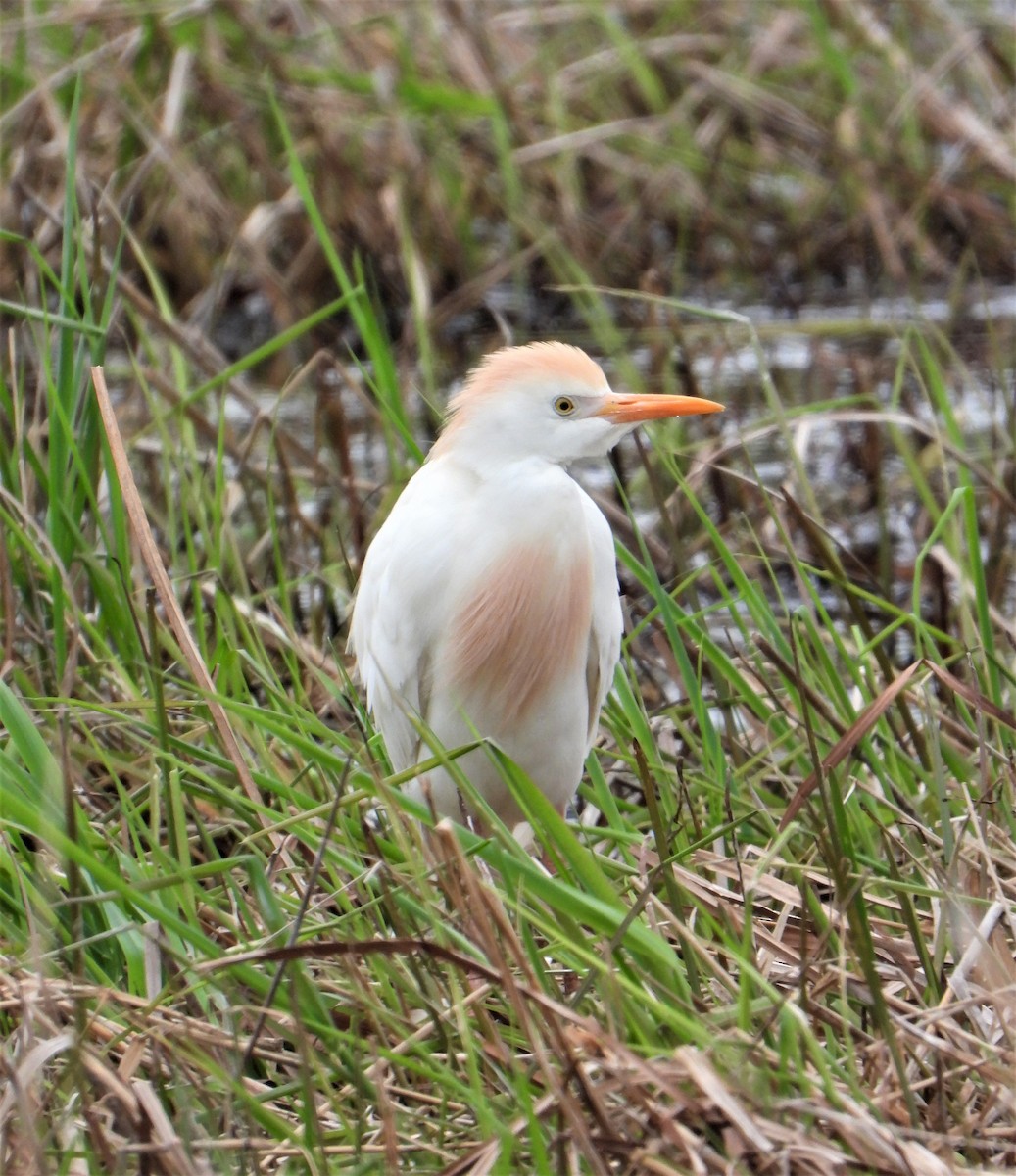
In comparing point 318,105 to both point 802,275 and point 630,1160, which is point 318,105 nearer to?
point 802,275

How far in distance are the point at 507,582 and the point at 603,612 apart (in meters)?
0.17

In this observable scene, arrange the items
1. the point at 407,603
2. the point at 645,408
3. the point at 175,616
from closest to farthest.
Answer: the point at 175,616 → the point at 645,408 → the point at 407,603

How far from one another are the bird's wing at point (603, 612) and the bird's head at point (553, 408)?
0.49 ft

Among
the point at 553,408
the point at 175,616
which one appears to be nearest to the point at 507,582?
the point at 553,408

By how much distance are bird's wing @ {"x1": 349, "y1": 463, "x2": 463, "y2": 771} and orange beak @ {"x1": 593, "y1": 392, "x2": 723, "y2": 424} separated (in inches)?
9.2

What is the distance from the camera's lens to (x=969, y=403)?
5.38 m

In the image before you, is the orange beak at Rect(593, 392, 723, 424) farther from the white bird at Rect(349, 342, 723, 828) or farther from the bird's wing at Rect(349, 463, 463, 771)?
the bird's wing at Rect(349, 463, 463, 771)

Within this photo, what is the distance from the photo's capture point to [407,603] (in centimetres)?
250

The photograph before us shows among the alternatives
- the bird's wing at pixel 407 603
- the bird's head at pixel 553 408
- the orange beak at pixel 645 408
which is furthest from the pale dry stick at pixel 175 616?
the orange beak at pixel 645 408

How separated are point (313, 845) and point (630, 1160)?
2.24 ft

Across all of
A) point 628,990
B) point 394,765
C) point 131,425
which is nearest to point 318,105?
point 131,425

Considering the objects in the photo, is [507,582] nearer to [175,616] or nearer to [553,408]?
[553,408]

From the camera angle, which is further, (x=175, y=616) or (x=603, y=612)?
(x=603, y=612)

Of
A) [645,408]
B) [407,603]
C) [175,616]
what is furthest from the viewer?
[407,603]
